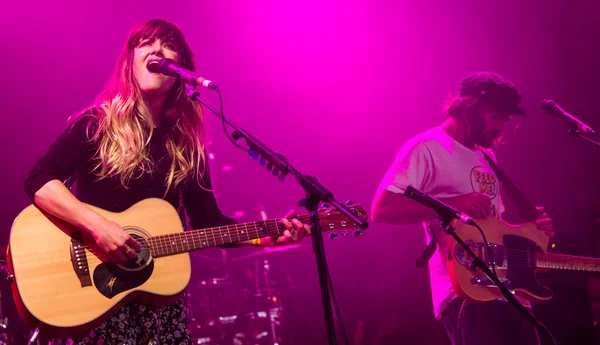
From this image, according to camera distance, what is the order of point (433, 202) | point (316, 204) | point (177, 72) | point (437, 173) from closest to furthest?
1. point (316, 204)
2. point (177, 72)
3. point (433, 202)
4. point (437, 173)

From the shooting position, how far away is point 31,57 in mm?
6324

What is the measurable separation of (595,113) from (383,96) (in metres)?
2.61

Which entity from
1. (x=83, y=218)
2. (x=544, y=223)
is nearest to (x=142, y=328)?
(x=83, y=218)

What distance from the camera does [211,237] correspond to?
291cm

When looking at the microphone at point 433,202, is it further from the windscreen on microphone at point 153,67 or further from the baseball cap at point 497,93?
the baseball cap at point 497,93

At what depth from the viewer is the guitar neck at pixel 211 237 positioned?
276 cm

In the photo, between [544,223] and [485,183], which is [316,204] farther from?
[544,223]

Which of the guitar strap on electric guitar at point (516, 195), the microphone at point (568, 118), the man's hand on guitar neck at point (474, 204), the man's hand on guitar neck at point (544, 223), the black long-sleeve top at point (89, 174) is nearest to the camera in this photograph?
the black long-sleeve top at point (89, 174)

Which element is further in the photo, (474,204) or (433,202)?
(474,204)

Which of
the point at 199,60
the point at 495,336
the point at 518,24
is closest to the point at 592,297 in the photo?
the point at 495,336

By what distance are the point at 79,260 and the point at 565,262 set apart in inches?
138

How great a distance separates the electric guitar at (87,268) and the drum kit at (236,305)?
4.05 m

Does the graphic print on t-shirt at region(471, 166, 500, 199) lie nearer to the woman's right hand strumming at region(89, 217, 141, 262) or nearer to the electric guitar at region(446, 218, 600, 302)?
the electric guitar at region(446, 218, 600, 302)

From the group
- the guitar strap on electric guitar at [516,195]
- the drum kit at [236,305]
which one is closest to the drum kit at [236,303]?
the drum kit at [236,305]
